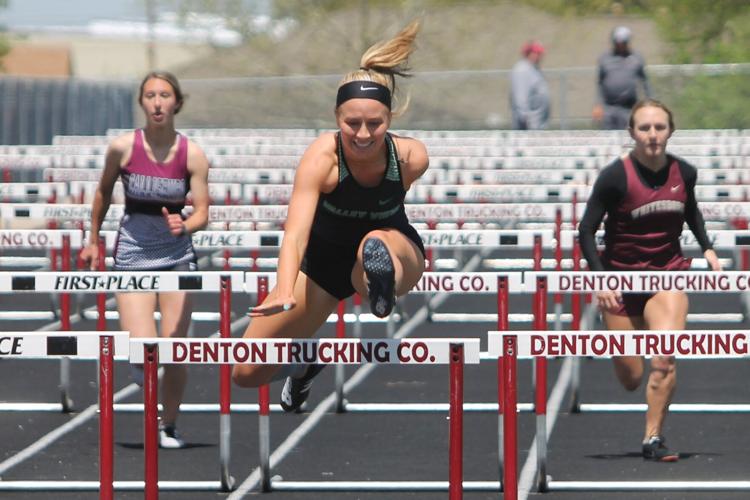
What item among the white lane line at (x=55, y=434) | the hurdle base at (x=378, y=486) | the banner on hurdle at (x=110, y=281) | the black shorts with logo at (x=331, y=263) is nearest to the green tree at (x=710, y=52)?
the white lane line at (x=55, y=434)

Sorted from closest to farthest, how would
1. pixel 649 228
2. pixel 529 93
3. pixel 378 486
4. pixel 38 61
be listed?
pixel 378 486
pixel 649 228
pixel 529 93
pixel 38 61

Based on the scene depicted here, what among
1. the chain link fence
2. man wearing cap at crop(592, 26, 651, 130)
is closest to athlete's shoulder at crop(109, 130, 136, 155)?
man wearing cap at crop(592, 26, 651, 130)

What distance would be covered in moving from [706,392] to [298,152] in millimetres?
9381

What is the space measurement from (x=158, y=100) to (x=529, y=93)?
54.2 feet

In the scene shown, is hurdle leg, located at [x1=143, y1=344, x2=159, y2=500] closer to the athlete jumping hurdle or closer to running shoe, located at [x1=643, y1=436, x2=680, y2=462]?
the athlete jumping hurdle

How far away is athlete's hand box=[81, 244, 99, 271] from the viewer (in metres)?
9.98

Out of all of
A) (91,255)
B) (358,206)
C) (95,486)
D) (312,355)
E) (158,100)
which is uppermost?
(158,100)

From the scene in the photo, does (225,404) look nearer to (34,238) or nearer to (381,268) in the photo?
(381,268)

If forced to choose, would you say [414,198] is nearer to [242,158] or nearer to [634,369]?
[242,158]

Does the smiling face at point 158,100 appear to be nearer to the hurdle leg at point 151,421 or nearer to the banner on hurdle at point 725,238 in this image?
the banner on hurdle at point 725,238

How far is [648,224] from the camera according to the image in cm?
988

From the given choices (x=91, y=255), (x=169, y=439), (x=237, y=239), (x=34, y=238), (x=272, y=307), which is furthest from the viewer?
(x=34, y=238)

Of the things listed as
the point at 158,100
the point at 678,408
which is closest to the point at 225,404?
the point at 158,100

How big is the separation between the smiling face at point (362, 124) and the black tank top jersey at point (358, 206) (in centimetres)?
13
